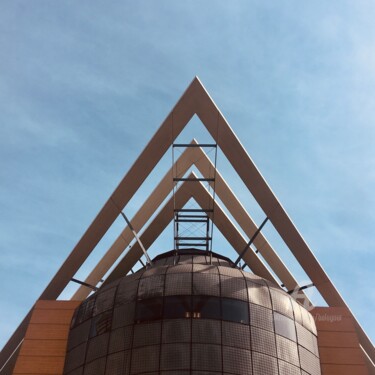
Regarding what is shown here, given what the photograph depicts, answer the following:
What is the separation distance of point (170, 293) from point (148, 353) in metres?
3.81

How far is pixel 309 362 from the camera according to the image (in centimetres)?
2898

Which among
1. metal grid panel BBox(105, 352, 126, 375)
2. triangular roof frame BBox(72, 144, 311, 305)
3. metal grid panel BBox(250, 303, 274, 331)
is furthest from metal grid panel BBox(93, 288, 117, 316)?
triangular roof frame BBox(72, 144, 311, 305)

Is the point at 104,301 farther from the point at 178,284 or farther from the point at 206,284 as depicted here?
the point at 206,284

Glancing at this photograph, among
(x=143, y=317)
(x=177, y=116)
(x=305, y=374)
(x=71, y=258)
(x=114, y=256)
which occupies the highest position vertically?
(x=177, y=116)

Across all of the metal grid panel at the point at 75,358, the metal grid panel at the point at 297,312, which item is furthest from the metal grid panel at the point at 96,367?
the metal grid panel at the point at 297,312

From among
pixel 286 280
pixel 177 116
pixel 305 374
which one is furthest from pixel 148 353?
pixel 286 280

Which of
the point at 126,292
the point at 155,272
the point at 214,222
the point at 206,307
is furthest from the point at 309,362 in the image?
the point at 214,222

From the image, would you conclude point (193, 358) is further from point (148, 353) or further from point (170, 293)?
point (170, 293)

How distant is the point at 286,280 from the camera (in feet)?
142

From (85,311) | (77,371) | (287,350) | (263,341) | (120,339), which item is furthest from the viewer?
(85,311)

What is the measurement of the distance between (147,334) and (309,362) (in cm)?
984

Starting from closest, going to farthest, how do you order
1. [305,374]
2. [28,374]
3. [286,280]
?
[305,374] → [28,374] → [286,280]

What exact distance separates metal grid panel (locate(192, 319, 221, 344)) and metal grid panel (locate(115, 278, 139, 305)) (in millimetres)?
4393

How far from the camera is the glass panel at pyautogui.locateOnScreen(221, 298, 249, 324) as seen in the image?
27866mm
